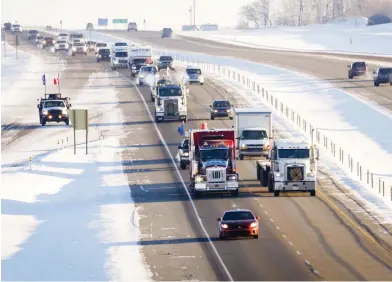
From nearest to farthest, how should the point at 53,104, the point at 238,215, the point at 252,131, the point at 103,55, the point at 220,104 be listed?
the point at 238,215 → the point at 252,131 → the point at 220,104 → the point at 53,104 → the point at 103,55

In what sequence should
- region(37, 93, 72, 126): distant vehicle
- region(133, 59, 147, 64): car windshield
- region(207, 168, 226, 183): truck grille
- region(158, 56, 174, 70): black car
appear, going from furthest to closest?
region(158, 56, 174, 70): black car
region(133, 59, 147, 64): car windshield
region(37, 93, 72, 126): distant vehicle
region(207, 168, 226, 183): truck grille

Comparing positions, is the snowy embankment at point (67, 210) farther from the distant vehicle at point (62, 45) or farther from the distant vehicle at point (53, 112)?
the distant vehicle at point (62, 45)

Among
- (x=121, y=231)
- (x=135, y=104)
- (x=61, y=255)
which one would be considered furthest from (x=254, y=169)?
(x=135, y=104)

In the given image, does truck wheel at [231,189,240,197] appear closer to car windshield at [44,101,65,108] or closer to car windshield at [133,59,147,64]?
car windshield at [44,101,65,108]

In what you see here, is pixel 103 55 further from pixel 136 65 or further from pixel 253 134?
pixel 253 134

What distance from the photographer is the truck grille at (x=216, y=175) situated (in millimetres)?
51844

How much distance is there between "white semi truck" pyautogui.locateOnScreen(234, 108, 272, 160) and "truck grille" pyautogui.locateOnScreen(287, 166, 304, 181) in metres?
11.9

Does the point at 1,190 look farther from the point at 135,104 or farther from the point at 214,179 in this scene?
the point at 135,104

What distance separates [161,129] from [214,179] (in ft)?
98.3

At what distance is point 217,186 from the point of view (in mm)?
52375

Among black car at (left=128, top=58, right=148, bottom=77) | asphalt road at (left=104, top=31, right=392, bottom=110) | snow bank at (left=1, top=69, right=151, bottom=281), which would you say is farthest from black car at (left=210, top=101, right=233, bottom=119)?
black car at (left=128, top=58, right=148, bottom=77)

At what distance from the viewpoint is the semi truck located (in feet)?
171

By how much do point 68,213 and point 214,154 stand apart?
7.20 m

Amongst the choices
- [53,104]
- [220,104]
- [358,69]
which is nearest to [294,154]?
[220,104]
